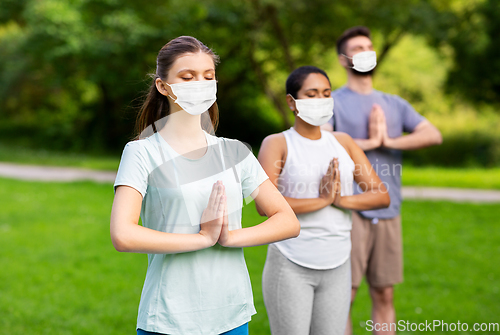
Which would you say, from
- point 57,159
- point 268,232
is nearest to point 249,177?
point 268,232

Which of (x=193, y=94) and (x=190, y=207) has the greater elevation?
(x=193, y=94)

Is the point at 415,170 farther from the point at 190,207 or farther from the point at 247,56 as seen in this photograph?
the point at 190,207

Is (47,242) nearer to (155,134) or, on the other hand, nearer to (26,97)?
(155,134)

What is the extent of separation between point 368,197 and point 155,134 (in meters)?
1.22

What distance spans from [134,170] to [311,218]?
1045mm

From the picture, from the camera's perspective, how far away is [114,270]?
6.27 meters

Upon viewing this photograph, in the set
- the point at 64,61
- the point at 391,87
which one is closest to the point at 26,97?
the point at 64,61

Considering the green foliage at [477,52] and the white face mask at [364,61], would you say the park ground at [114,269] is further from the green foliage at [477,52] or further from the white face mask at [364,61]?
the green foliage at [477,52]

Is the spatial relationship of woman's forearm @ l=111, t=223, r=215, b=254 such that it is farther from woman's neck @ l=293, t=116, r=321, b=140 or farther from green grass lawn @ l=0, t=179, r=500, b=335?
green grass lawn @ l=0, t=179, r=500, b=335

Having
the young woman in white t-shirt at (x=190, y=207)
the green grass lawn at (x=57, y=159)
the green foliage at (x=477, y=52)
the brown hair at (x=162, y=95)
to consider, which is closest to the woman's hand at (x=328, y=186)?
the young woman in white t-shirt at (x=190, y=207)

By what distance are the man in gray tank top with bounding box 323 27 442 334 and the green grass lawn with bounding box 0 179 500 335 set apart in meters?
1.38

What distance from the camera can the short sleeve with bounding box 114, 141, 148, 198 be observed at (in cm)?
166

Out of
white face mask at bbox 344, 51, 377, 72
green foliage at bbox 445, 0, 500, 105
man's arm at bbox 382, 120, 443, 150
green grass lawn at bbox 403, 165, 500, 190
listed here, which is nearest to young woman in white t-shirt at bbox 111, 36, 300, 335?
white face mask at bbox 344, 51, 377, 72

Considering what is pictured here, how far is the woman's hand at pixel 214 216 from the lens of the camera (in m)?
1.62
